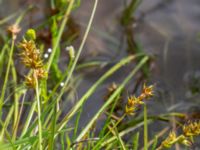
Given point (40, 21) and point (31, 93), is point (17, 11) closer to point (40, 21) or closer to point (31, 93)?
point (40, 21)

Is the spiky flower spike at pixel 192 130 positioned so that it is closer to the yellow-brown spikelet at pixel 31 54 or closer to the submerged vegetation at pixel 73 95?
the submerged vegetation at pixel 73 95

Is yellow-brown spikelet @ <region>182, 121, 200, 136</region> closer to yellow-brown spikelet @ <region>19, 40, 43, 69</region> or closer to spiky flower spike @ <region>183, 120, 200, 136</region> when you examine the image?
spiky flower spike @ <region>183, 120, 200, 136</region>

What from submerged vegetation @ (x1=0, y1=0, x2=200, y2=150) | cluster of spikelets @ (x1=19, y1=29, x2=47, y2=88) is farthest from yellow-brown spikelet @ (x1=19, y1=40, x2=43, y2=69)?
submerged vegetation @ (x1=0, y1=0, x2=200, y2=150)

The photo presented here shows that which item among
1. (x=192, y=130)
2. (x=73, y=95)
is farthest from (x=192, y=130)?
(x=73, y=95)

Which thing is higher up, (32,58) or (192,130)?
(32,58)

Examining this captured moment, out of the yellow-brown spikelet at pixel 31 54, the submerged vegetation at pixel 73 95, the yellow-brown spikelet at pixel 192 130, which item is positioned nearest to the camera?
the yellow-brown spikelet at pixel 31 54

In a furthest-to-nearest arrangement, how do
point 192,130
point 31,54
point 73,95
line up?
1. point 73,95
2. point 192,130
3. point 31,54

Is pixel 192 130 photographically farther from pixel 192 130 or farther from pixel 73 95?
pixel 73 95

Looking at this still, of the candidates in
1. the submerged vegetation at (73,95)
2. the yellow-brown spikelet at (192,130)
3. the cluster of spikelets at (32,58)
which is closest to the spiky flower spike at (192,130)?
the yellow-brown spikelet at (192,130)

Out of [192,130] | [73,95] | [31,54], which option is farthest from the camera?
[73,95]

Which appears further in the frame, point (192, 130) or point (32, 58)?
point (192, 130)

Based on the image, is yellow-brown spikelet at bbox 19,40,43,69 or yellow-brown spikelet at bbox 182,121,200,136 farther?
yellow-brown spikelet at bbox 182,121,200,136
